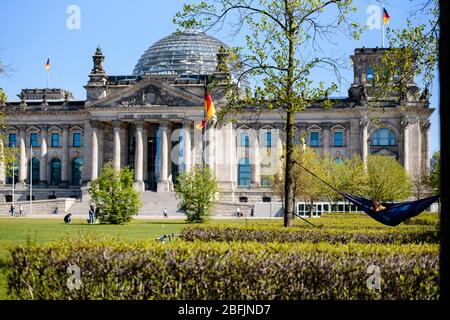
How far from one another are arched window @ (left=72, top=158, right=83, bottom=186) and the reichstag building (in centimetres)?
15

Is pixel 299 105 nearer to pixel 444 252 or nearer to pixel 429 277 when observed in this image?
pixel 429 277

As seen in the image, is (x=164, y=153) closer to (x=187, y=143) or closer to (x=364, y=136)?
(x=187, y=143)

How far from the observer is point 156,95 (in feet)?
292

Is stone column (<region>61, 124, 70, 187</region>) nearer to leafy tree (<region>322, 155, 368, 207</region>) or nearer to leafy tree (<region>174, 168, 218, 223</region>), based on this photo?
leafy tree (<region>322, 155, 368, 207</region>)

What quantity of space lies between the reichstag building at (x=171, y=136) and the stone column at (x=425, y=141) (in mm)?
139

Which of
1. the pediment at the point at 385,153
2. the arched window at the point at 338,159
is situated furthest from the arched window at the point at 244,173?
the pediment at the point at 385,153

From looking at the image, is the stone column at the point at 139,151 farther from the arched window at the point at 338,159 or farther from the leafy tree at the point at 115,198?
the leafy tree at the point at 115,198

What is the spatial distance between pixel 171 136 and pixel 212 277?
8025 centimetres

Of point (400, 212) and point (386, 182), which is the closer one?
point (400, 212)

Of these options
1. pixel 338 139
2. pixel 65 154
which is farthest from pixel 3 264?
pixel 65 154

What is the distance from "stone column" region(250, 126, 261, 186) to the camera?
91125 millimetres

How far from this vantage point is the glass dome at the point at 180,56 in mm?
105688

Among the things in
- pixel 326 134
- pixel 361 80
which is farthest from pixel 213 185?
pixel 361 80

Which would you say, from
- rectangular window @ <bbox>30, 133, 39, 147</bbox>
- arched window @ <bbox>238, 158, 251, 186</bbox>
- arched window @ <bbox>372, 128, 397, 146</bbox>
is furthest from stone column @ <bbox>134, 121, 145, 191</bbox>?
arched window @ <bbox>372, 128, 397, 146</bbox>
